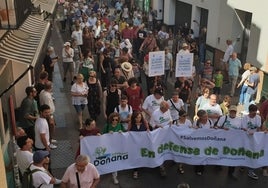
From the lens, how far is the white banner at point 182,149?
793 cm

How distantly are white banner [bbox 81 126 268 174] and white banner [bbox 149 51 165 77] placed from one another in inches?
147

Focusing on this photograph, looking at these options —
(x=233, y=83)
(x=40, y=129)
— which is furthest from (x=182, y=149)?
(x=233, y=83)

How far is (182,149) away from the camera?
823cm

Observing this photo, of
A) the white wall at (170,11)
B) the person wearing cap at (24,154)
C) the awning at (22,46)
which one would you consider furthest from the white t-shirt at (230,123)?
the white wall at (170,11)

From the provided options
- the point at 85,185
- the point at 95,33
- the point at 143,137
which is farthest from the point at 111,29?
the point at 85,185

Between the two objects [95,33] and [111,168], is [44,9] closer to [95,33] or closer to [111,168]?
[95,33]

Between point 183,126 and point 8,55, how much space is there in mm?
3640

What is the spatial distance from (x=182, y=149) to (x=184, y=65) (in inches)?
143

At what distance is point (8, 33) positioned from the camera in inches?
340

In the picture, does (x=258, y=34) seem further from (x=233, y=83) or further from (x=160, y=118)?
(x=160, y=118)

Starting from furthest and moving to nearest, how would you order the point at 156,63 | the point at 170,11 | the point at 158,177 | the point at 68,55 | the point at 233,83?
the point at 170,11 < the point at 68,55 < the point at 233,83 < the point at 156,63 < the point at 158,177

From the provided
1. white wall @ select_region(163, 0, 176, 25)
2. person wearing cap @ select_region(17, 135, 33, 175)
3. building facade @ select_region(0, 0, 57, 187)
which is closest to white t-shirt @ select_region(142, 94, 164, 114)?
building facade @ select_region(0, 0, 57, 187)

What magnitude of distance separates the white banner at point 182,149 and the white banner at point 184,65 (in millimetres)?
3335

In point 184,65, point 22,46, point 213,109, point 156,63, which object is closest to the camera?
point 22,46
